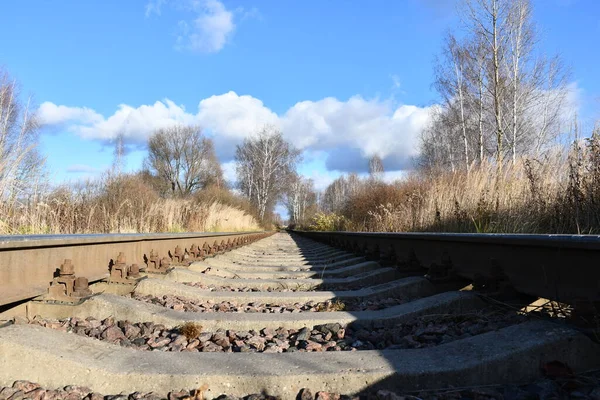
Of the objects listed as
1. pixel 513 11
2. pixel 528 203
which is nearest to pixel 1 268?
pixel 528 203

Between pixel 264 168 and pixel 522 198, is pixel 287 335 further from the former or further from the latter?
pixel 264 168

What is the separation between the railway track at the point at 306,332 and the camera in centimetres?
167

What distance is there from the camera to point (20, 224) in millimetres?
4730

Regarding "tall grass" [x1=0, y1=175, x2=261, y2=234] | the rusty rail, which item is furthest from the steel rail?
"tall grass" [x1=0, y1=175, x2=261, y2=234]

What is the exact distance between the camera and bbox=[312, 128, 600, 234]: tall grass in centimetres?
378

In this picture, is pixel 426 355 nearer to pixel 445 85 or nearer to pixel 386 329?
pixel 386 329

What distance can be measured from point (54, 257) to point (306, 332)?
162 centimetres

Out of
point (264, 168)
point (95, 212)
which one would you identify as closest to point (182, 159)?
point (264, 168)

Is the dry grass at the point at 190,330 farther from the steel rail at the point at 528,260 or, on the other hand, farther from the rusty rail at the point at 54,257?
the steel rail at the point at 528,260

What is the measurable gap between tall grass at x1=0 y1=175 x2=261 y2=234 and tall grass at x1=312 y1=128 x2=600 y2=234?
16.7 ft

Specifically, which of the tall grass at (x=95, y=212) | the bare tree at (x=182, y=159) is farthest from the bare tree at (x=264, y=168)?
the tall grass at (x=95, y=212)

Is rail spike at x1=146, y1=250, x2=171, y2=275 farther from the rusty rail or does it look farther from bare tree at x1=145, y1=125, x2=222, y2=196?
bare tree at x1=145, y1=125, x2=222, y2=196

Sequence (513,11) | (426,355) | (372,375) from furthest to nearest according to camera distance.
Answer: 1. (513,11)
2. (426,355)
3. (372,375)

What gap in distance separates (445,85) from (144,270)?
23535mm
